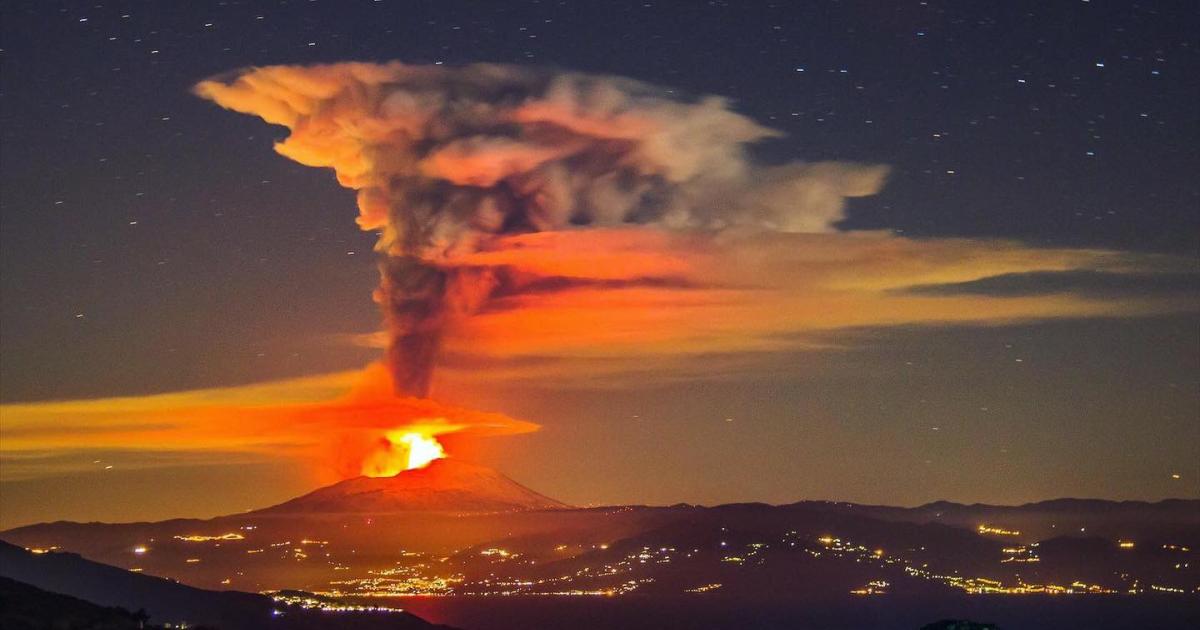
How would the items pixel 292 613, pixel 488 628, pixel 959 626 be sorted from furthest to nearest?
pixel 488 628 < pixel 292 613 < pixel 959 626

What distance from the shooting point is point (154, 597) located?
373 feet

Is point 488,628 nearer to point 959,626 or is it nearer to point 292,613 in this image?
point 292,613

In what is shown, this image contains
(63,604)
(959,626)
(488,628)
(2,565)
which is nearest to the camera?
(63,604)

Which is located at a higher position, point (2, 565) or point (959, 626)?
point (2, 565)

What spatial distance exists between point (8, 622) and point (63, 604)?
661cm

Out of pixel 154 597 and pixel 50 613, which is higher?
pixel 154 597

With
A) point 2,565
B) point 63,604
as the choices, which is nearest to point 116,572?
point 2,565

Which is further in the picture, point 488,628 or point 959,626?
point 488,628

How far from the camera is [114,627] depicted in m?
56.8

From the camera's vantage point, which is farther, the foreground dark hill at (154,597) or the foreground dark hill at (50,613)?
the foreground dark hill at (154,597)

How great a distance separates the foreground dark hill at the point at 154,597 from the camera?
97125 mm

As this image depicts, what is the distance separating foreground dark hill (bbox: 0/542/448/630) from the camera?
97125 mm

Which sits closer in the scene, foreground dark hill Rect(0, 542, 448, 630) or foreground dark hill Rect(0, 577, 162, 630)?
foreground dark hill Rect(0, 577, 162, 630)

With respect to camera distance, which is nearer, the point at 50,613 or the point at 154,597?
the point at 50,613
